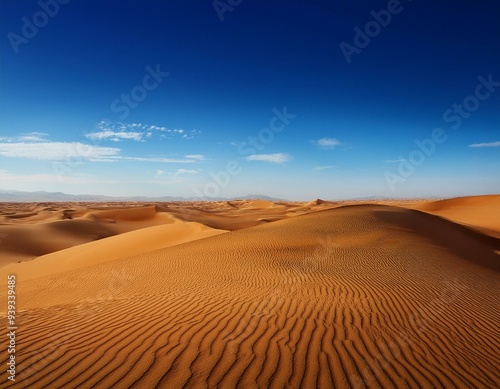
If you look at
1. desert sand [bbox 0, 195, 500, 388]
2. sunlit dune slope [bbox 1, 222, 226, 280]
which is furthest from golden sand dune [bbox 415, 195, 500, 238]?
sunlit dune slope [bbox 1, 222, 226, 280]

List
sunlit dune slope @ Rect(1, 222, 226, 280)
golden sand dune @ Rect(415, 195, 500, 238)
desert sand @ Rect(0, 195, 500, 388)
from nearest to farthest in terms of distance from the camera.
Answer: desert sand @ Rect(0, 195, 500, 388) → sunlit dune slope @ Rect(1, 222, 226, 280) → golden sand dune @ Rect(415, 195, 500, 238)

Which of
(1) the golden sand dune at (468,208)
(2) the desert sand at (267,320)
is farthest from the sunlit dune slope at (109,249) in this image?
(1) the golden sand dune at (468,208)

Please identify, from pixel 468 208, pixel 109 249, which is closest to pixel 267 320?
pixel 109 249

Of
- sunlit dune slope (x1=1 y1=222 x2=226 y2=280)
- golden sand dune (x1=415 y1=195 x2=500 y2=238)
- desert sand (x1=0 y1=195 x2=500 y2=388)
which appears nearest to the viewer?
desert sand (x1=0 y1=195 x2=500 y2=388)

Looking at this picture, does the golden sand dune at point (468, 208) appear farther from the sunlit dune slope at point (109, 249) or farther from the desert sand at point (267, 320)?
the sunlit dune slope at point (109, 249)

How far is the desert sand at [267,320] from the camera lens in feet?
12.7

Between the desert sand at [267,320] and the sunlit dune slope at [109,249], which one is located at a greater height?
the desert sand at [267,320]

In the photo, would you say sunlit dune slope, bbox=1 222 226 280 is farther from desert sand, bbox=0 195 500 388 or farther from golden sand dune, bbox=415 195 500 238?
golden sand dune, bbox=415 195 500 238

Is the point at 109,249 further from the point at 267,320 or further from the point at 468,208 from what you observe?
the point at 468,208

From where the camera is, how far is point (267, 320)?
557 centimetres

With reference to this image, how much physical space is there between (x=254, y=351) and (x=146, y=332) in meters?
1.83

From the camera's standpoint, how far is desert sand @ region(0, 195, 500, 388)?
3881 millimetres

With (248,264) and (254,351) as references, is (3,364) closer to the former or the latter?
(254,351)

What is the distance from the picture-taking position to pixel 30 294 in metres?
10.4
